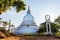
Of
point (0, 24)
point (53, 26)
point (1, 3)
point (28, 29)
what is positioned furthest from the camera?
point (28, 29)

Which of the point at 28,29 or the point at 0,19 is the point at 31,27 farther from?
the point at 0,19

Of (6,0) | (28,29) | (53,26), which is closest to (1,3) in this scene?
(6,0)

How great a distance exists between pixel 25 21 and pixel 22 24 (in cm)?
126

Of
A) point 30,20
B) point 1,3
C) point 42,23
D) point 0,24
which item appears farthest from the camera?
point 30,20

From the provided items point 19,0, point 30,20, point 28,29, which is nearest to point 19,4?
point 19,0

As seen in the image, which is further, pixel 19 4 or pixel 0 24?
pixel 0 24

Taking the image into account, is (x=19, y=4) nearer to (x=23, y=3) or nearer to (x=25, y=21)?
(x=23, y=3)

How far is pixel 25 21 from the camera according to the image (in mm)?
31953

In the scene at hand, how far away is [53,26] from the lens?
24.7 metres

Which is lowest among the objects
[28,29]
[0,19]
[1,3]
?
[28,29]

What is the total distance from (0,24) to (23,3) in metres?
3.04

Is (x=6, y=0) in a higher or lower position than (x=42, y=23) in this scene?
higher

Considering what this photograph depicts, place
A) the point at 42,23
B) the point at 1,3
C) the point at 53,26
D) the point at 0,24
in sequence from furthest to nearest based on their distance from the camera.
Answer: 1. the point at 42,23
2. the point at 53,26
3. the point at 0,24
4. the point at 1,3

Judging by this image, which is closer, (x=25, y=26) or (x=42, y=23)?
(x=42, y=23)
